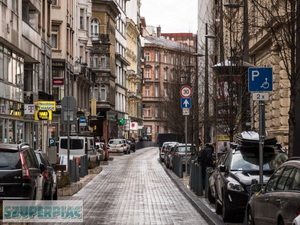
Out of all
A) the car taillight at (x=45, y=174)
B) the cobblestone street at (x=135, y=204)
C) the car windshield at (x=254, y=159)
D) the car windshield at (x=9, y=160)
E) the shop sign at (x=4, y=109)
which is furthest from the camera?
the shop sign at (x=4, y=109)

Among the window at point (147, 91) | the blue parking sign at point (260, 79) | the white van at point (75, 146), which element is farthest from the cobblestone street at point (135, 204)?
the window at point (147, 91)

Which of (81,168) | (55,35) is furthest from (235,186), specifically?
(55,35)

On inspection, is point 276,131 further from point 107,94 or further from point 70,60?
point 107,94

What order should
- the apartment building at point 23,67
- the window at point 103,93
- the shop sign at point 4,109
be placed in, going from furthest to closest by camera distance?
the window at point 103,93
the apartment building at point 23,67
the shop sign at point 4,109

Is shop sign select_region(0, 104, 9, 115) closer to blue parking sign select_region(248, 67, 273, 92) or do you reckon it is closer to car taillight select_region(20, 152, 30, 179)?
car taillight select_region(20, 152, 30, 179)

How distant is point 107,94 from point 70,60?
27575mm

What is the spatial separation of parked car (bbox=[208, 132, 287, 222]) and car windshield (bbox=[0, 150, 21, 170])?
4.31 meters

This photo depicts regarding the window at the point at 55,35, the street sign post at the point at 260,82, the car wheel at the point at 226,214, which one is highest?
the window at the point at 55,35

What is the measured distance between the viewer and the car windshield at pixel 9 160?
16406 mm

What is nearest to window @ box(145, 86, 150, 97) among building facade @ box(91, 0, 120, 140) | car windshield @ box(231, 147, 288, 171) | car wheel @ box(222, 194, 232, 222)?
building facade @ box(91, 0, 120, 140)

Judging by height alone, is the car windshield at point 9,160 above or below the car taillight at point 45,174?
above

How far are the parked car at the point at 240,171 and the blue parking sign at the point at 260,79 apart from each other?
6.21ft

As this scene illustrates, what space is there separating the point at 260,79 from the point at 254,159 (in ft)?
10.2

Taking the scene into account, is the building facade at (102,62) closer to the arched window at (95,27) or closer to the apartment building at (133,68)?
the arched window at (95,27)
